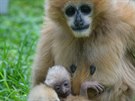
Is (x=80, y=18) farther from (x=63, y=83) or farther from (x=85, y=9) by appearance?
(x=63, y=83)

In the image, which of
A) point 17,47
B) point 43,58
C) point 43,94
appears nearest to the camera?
point 43,94

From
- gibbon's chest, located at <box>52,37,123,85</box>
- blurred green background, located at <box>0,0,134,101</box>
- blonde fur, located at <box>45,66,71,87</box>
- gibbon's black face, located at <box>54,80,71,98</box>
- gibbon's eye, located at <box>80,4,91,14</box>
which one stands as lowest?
blurred green background, located at <box>0,0,134,101</box>

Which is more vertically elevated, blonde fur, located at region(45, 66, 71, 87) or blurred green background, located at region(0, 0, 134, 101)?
blonde fur, located at region(45, 66, 71, 87)

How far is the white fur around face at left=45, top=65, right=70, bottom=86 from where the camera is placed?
28.8ft

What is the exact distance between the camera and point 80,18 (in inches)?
340

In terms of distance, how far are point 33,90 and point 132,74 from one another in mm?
1398

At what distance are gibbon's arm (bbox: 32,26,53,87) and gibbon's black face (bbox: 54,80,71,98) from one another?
41cm

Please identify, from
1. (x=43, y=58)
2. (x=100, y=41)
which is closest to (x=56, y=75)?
(x=43, y=58)

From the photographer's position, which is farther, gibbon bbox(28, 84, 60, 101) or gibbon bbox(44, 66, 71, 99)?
gibbon bbox(44, 66, 71, 99)

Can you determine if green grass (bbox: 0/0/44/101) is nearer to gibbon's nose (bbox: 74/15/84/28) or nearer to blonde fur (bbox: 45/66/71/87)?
blonde fur (bbox: 45/66/71/87)

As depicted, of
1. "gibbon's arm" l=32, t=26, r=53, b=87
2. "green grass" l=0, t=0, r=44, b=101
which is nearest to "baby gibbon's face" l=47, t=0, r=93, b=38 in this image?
"gibbon's arm" l=32, t=26, r=53, b=87

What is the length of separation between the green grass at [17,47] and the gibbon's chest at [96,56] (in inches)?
41.5

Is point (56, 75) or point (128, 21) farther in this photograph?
point (56, 75)

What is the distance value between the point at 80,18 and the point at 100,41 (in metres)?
0.42
